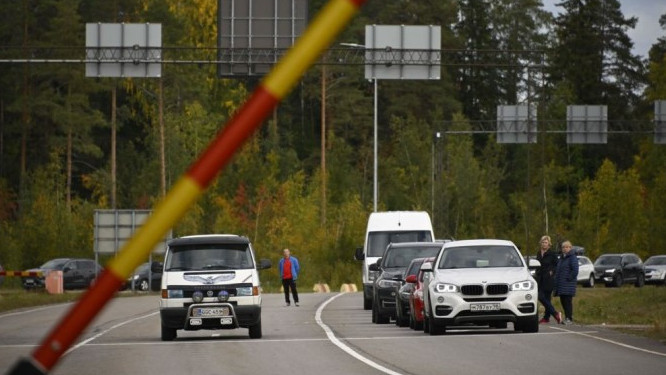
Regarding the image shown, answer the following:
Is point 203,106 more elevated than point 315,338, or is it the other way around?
point 203,106

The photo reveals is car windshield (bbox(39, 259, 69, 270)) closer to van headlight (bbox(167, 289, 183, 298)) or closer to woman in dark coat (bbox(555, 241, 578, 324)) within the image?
woman in dark coat (bbox(555, 241, 578, 324))

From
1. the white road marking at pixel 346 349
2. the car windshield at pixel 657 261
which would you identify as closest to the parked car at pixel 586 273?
the car windshield at pixel 657 261

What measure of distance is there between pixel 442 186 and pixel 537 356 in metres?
56.3

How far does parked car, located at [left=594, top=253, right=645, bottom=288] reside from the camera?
258 ft

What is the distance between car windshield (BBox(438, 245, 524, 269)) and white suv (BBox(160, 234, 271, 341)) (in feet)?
11.1

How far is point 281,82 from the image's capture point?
144 inches

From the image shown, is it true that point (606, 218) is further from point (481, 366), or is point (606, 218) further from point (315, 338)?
point (481, 366)

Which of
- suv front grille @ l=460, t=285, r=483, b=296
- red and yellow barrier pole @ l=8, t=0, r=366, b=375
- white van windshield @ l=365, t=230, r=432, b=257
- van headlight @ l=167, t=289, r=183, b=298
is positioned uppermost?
red and yellow barrier pole @ l=8, t=0, r=366, b=375

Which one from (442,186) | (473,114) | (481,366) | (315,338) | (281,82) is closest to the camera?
(281,82)

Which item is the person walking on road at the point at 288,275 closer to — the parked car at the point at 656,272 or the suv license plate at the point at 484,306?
the suv license plate at the point at 484,306

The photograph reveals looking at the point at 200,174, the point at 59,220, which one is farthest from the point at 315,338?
the point at 59,220

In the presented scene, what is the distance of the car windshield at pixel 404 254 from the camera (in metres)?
39.1

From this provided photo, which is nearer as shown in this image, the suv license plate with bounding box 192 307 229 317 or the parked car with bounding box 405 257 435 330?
the suv license plate with bounding box 192 307 229 317

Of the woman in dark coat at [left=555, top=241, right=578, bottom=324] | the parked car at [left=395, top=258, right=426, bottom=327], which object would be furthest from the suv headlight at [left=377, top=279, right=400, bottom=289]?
the woman in dark coat at [left=555, top=241, right=578, bottom=324]
